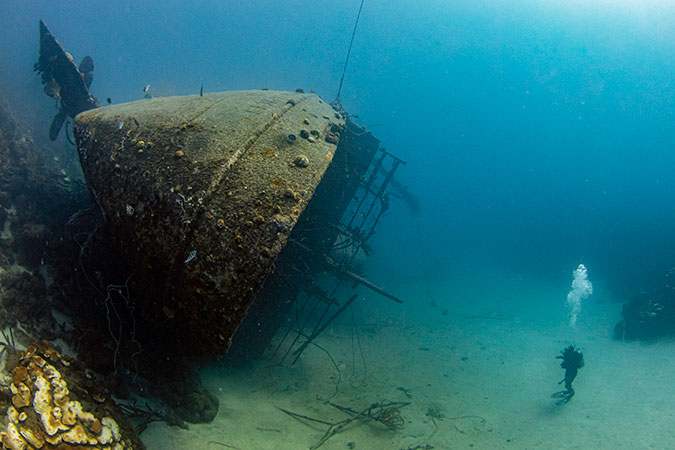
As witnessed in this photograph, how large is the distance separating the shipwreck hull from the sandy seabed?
2292 mm

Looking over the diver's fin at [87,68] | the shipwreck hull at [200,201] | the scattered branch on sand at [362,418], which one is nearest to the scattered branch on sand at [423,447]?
→ the scattered branch on sand at [362,418]

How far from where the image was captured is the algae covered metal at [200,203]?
7.79 ft

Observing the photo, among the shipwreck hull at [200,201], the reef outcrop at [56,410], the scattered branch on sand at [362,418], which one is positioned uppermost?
the shipwreck hull at [200,201]

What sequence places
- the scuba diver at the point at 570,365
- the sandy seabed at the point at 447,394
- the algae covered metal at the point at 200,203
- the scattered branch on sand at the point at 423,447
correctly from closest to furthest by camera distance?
1. the algae covered metal at the point at 200,203
2. the sandy seabed at the point at 447,394
3. the scattered branch on sand at the point at 423,447
4. the scuba diver at the point at 570,365

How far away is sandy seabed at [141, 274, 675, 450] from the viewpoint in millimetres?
5309

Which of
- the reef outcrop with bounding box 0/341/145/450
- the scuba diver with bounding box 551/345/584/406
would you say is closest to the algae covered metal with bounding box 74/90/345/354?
the reef outcrop with bounding box 0/341/145/450

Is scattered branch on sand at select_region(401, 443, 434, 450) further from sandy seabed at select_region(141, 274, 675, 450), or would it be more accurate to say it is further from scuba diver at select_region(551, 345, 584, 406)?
scuba diver at select_region(551, 345, 584, 406)

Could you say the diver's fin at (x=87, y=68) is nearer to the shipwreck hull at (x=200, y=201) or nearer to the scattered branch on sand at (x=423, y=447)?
the shipwreck hull at (x=200, y=201)

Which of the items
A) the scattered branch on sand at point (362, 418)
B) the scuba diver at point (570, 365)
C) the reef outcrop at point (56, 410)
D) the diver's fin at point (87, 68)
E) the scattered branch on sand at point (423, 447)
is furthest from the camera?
the diver's fin at point (87, 68)

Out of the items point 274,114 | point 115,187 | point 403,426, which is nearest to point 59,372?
point 115,187

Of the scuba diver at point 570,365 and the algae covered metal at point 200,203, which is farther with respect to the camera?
the scuba diver at point 570,365

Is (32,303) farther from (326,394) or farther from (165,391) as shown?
(326,394)

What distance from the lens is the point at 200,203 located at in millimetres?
2557

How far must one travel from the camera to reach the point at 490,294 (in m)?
26.8
